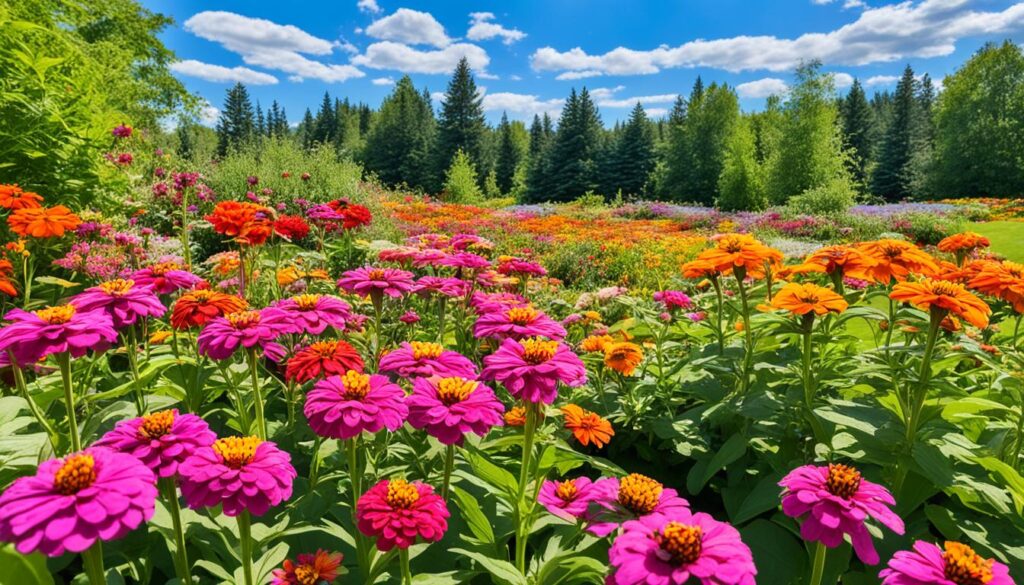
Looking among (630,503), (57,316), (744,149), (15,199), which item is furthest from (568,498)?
(744,149)

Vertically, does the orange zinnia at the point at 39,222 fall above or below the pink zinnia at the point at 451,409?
above

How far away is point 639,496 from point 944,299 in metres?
0.96

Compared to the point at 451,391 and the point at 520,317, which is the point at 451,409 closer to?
the point at 451,391

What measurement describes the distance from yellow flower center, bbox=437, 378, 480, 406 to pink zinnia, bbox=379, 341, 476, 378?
0.44 ft

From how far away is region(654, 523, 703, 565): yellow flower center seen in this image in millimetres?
767

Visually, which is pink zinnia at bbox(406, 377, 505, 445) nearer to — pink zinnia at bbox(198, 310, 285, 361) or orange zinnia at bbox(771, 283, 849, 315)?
pink zinnia at bbox(198, 310, 285, 361)

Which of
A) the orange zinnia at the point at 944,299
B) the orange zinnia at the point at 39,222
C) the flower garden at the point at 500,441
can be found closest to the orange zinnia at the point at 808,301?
the flower garden at the point at 500,441

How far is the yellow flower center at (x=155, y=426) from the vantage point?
96 centimetres

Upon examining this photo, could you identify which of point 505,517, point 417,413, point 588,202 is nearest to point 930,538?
point 505,517

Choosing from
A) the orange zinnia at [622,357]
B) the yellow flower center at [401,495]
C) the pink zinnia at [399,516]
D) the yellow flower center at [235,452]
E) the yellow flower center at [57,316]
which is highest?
the yellow flower center at [57,316]

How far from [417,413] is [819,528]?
2.46ft

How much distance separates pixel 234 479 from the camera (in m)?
0.93

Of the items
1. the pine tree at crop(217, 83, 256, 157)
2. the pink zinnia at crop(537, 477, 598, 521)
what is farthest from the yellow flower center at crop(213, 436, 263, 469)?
the pine tree at crop(217, 83, 256, 157)

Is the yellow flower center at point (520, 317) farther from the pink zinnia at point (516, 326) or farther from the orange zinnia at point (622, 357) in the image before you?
the orange zinnia at point (622, 357)
